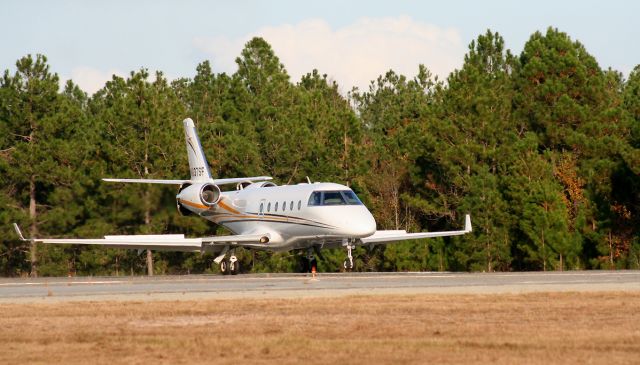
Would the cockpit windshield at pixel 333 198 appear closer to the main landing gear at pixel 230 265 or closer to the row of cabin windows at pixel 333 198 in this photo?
the row of cabin windows at pixel 333 198

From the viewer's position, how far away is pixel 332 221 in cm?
4081

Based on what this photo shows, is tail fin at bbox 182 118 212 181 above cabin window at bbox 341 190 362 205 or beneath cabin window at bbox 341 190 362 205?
above

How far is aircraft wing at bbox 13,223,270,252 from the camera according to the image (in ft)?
137

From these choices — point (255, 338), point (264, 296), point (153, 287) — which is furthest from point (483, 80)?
point (255, 338)

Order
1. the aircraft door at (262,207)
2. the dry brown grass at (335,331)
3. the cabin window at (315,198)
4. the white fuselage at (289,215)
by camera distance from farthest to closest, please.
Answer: the aircraft door at (262,207) → the cabin window at (315,198) → the white fuselage at (289,215) → the dry brown grass at (335,331)

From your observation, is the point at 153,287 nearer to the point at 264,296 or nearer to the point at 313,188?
the point at 264,296

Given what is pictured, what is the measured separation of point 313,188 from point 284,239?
2693 millimetres

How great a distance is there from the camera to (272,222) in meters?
44.5

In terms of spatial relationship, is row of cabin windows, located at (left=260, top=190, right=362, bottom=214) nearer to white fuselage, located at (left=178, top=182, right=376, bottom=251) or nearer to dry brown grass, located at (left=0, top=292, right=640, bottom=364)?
white fuselage, located at (left=178, top=182, right=376, bottom=251)

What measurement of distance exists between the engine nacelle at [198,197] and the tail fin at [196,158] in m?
3.03

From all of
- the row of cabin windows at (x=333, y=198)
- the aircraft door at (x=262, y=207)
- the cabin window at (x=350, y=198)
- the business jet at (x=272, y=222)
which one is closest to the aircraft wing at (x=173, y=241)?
the business jet at (x=272, y=222)

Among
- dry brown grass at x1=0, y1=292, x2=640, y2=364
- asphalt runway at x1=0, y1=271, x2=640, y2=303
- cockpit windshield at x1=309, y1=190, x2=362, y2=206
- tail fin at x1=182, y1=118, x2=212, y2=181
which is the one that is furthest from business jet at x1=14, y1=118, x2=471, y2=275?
dry brown grass at x1=0, y1=292, x2=640, y2=364

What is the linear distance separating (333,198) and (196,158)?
1290cm

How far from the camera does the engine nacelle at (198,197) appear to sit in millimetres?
48406
